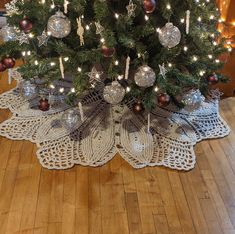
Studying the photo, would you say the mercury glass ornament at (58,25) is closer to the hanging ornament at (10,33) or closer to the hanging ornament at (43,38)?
the hanging ornament at (43,38)

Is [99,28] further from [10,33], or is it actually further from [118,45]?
[10,33]

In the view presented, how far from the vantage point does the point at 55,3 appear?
159 centimetres

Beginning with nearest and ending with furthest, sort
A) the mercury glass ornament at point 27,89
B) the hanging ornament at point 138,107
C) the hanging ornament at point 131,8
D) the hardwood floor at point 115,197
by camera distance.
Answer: the hardwood floor at point 115,197, the hanging ornament at point 131,8, the hanging ornament at point 138,107, the mercury glass ornament at point 27,89

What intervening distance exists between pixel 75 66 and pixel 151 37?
37 centimetres

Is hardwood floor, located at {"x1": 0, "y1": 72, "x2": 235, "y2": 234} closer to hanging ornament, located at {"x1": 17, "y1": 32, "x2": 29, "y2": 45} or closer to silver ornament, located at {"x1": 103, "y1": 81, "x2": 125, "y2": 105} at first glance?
silver ornament, located at {"x1": 103, "y1": 81, "x2": 125, "y2": 105}

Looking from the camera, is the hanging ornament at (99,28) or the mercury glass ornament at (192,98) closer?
the hanging ornament at (99,28)

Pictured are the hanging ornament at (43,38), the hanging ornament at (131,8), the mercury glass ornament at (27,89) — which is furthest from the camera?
the mercury glass ornament at (27,89)

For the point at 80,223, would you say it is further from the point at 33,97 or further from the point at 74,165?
the point at 33,97

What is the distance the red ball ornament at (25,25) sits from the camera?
1.64 meters

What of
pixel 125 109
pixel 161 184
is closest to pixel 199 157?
pixel 161 184

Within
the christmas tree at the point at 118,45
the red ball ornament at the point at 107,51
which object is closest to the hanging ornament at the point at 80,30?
the christmas tree at the point at 118,45

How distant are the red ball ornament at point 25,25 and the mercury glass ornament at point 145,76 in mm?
525

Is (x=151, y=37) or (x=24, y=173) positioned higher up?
(x=151, y=37)

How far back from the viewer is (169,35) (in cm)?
155
